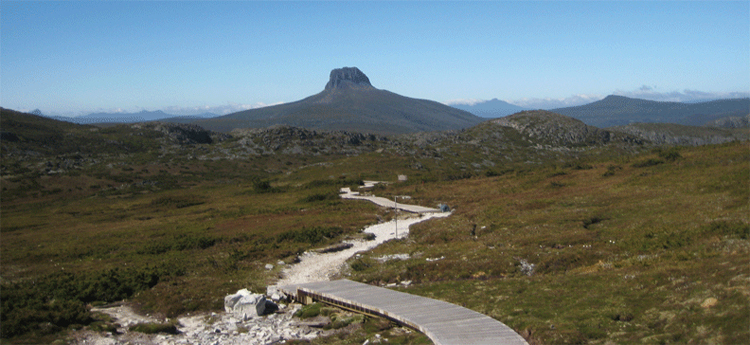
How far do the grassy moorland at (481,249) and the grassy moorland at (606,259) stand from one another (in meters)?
0.11

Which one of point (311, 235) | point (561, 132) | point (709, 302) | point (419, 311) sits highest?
point (561, 132)

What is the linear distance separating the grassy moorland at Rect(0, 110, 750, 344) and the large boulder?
5.17ft

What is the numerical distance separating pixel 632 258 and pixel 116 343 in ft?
82.1

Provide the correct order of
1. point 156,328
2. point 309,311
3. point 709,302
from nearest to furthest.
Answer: point 709,302 → point 156,328 → point 309,311

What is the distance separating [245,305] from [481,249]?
17.1 m

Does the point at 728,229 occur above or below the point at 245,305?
above

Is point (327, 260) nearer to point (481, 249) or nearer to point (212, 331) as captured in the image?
point (481, 249)

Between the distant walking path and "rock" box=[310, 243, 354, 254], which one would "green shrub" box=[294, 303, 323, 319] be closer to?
"rock" box=[310, 243, 354, 254]

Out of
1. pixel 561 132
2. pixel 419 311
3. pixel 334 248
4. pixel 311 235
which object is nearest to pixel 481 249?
pixel 334 248

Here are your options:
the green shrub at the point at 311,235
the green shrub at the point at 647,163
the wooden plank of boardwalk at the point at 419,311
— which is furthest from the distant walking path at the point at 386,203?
the green shrub at the point at 647,163

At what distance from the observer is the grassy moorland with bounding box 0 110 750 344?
16859 millimetres

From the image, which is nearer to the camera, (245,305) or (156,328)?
(156,328)

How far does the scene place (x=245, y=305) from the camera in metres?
22.9

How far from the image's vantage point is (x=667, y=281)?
59.6 ft
